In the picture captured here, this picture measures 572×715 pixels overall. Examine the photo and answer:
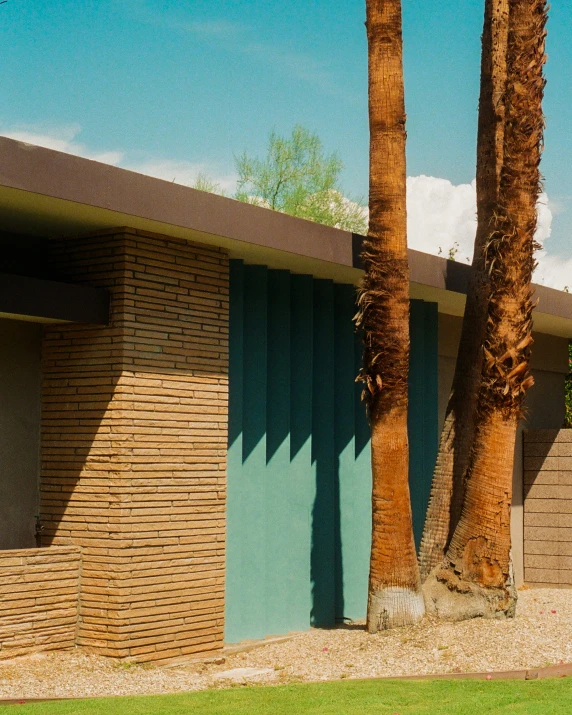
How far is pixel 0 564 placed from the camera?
9227 millimetres

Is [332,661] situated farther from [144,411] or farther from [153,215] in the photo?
[153,215]

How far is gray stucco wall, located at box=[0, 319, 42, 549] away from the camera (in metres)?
10.1

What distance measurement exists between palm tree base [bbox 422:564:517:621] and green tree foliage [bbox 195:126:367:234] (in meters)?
33.7

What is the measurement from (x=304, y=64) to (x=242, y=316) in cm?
3969

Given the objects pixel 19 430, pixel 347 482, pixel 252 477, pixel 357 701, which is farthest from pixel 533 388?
pixel 357 701

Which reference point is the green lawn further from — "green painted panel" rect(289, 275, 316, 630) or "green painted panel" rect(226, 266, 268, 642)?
"green painted panel" rect(289, 275, 316, 630)

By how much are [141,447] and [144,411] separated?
338 millimetres

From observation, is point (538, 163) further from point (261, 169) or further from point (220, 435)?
point (261, 169)

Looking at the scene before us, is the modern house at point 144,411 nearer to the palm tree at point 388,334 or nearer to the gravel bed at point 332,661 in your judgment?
the gravel bed at point 332,661

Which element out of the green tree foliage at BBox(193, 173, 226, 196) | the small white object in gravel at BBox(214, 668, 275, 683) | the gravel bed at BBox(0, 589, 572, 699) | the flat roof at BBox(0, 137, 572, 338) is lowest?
the small white object in gravel at BBox(214, 668, 275, 683)

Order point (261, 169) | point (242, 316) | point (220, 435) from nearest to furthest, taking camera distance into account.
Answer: point (220, 435)
point (242, 316)
point (261, 169)

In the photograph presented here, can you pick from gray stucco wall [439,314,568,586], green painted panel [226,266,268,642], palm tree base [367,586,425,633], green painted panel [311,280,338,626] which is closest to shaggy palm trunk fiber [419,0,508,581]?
palm tree base [367,586,425,633]

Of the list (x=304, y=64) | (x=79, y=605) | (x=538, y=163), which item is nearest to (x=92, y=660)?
(x=79, y=605)

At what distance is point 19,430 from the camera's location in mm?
10258
